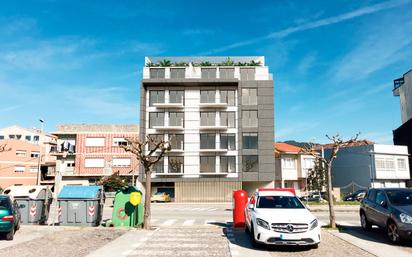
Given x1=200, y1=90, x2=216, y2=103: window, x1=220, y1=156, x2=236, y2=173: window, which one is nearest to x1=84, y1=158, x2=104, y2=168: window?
x1=200, y1=90, x2=216, y2=103: window

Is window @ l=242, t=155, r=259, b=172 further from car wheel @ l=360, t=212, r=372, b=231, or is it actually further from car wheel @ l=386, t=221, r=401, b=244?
car wheel @ l=386, t=221, r=401, b=244

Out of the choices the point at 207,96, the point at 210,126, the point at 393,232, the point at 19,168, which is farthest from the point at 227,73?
the point at 19,168

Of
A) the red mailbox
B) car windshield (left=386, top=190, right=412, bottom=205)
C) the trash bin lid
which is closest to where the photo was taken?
car windshield (left=386, top=190, right=412, bottom=205)

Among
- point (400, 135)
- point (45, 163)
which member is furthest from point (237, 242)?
point (400, 135)

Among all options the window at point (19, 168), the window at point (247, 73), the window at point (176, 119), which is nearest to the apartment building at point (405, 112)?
the window at point (247, 73)

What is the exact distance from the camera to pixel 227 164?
4388 cm

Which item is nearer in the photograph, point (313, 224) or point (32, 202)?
point (313, 224)

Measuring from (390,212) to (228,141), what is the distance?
109ft

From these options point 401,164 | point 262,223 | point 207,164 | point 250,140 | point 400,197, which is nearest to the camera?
point 262,223

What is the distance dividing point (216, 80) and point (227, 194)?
46.8 ft

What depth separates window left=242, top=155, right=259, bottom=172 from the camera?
143 ft

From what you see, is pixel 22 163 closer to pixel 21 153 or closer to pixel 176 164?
pixel 21 153

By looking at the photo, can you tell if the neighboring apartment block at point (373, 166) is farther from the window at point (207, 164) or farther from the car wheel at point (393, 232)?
the car wheel at point (393, 232)

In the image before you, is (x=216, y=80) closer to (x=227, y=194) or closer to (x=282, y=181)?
(x=227, y=194)
